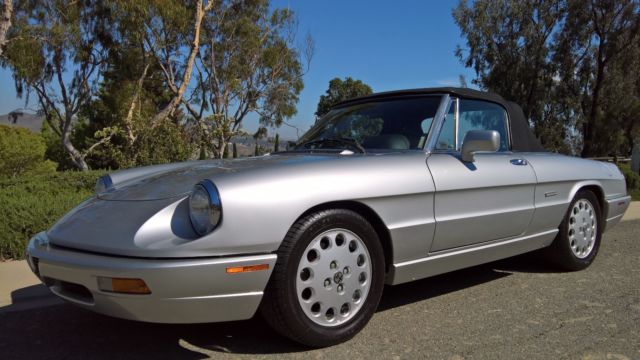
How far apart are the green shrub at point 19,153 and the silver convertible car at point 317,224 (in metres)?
16.1

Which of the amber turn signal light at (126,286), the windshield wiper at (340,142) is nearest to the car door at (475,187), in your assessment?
the windshield wiper at (340,142)

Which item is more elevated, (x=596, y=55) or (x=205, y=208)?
(x=596, y=55)

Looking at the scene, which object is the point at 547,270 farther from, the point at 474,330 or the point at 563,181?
the point at 474,330

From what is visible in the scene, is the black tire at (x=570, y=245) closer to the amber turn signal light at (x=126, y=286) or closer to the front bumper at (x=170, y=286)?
the front bumper at (x=170, y=286)

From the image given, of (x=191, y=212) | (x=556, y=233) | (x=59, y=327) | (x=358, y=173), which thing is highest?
(x=358, y=173)

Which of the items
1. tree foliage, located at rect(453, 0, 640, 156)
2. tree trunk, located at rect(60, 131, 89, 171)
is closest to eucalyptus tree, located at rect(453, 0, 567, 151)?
tree foliage, located at rect(453, 0, 640, 156)

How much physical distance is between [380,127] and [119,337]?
2222mm

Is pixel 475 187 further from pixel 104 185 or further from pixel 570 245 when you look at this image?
pixel 104 185

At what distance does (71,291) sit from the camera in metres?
2.68

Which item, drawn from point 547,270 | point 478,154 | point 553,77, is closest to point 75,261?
point 478,154

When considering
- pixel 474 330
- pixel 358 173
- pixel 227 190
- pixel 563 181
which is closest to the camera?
pixel 227 190

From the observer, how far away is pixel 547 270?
469 centimetres

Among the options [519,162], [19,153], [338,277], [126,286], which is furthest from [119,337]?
[19,153]

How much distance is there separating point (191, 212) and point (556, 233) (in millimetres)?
3151
